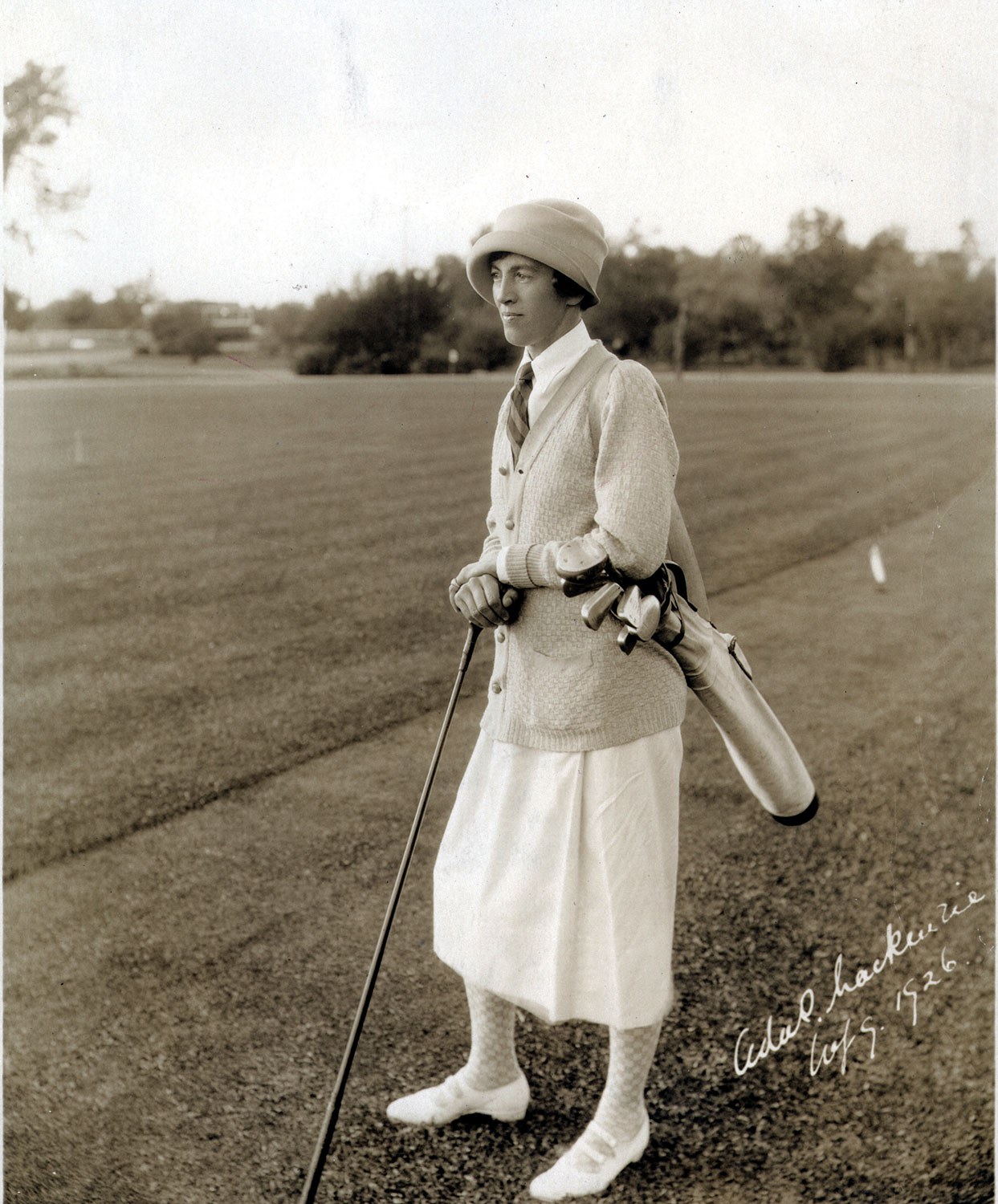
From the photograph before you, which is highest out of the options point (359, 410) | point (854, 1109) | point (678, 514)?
point (359, 410)

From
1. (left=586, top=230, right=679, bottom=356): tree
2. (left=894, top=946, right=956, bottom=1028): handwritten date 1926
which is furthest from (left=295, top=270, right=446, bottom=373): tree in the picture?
(left=894, top=946, right=956, bottom=1028): handwritten date 1926

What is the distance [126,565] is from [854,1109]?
4331mm

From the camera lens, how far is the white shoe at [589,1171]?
2.55m

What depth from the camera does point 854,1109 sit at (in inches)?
112

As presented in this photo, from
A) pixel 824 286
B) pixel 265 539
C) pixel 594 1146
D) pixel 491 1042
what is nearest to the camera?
pixel 594 1146

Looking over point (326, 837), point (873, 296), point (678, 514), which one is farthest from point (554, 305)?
point (873, 296)

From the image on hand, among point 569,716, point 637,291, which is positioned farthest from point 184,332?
point 569,716

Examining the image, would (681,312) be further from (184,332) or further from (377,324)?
(184,332)

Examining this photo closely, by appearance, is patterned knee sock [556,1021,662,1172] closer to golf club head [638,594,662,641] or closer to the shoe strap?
the shoe strap

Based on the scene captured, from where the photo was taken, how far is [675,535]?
250cm

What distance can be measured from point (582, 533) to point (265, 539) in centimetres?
378

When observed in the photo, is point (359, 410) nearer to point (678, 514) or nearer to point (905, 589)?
point (678, 514)

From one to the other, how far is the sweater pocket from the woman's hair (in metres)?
0.71
